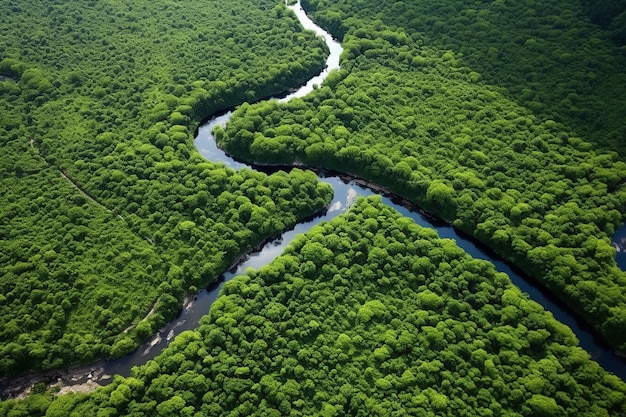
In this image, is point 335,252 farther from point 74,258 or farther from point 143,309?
point 74,258

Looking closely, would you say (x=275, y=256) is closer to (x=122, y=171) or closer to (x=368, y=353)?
(x=368, y=353)

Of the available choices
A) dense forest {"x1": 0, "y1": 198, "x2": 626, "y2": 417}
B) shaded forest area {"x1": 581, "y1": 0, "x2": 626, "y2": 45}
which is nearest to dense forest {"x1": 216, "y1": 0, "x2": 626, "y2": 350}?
shaded forest area {"x1": 581, "y1": 0, "x2": 626, "y2": 45}

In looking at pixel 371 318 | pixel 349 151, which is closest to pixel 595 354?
pixel 371 318

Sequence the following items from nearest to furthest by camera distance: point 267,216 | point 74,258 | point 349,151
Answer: point 74,258 → point 267,216 → point 349,151

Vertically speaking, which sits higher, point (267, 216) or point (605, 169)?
point (605, 169)

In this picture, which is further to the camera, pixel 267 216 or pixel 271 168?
pixel 271 168

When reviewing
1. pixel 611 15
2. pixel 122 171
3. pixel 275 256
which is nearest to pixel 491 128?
pixel 275 256

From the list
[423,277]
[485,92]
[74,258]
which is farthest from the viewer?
[485,92]
